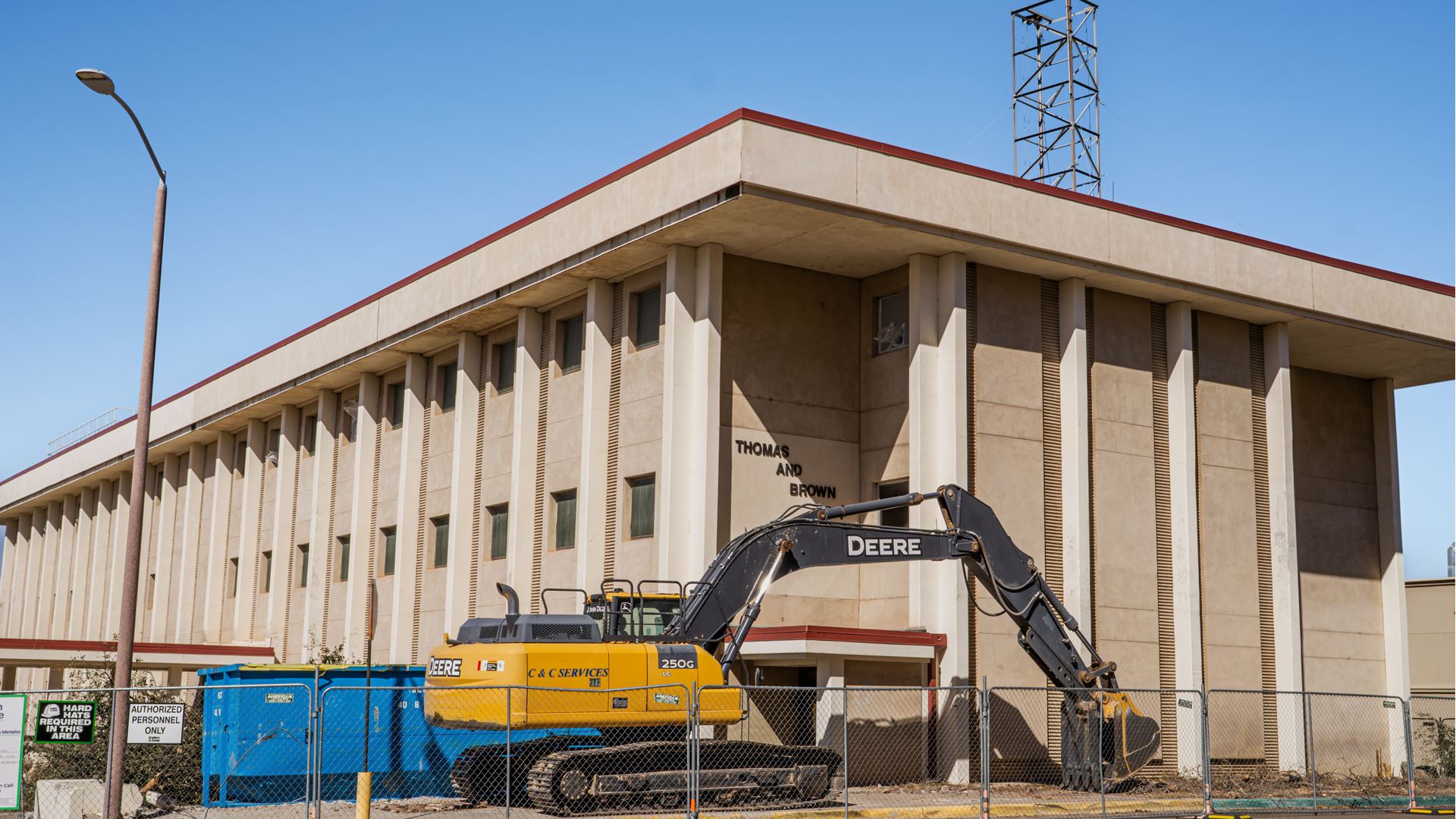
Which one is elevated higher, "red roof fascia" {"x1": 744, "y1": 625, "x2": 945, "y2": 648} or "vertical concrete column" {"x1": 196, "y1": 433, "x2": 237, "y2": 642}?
"vertical concrete column" {"x1": 196, "y1": 433, "x2": 237, "y2": 642}

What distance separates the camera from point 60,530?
6694cm

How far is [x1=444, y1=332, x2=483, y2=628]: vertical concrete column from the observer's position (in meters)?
34.0

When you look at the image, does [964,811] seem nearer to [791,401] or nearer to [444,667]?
[444,667]

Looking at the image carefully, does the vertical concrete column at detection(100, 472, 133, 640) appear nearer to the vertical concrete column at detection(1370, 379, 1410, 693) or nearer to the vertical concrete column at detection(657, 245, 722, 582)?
the vertical concrete column at detection(657, 245, 722, 582)

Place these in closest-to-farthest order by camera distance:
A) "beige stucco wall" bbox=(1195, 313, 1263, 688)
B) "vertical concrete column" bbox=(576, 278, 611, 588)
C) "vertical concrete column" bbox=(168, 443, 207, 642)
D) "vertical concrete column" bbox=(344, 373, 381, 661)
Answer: "vertical concrete column" bbox=(576, 278, 611, 588), "beige stucco wall" bbox=(1195, 313, 1263, 688), "vertical concrete column" bbox=(344, 373, 381, 661), "vertical concrete column" bbox=(168, 443, 207, 642)

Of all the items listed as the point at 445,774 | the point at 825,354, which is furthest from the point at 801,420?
the point at 445,774

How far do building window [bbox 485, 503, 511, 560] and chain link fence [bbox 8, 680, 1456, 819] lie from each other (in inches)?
307

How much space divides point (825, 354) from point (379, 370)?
49.6ft

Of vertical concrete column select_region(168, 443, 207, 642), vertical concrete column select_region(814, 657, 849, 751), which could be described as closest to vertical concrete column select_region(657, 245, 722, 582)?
vertical concrete column select_region(814, 657, 849, 751)

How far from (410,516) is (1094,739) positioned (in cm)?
1930

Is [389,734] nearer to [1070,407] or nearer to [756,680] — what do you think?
[756,680]

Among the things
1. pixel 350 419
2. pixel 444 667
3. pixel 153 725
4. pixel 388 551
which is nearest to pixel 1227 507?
pixel 444 667

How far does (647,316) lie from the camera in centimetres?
2964

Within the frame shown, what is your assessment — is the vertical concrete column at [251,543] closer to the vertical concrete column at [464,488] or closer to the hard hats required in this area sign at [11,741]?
the vertical concrete column at [464,488]
